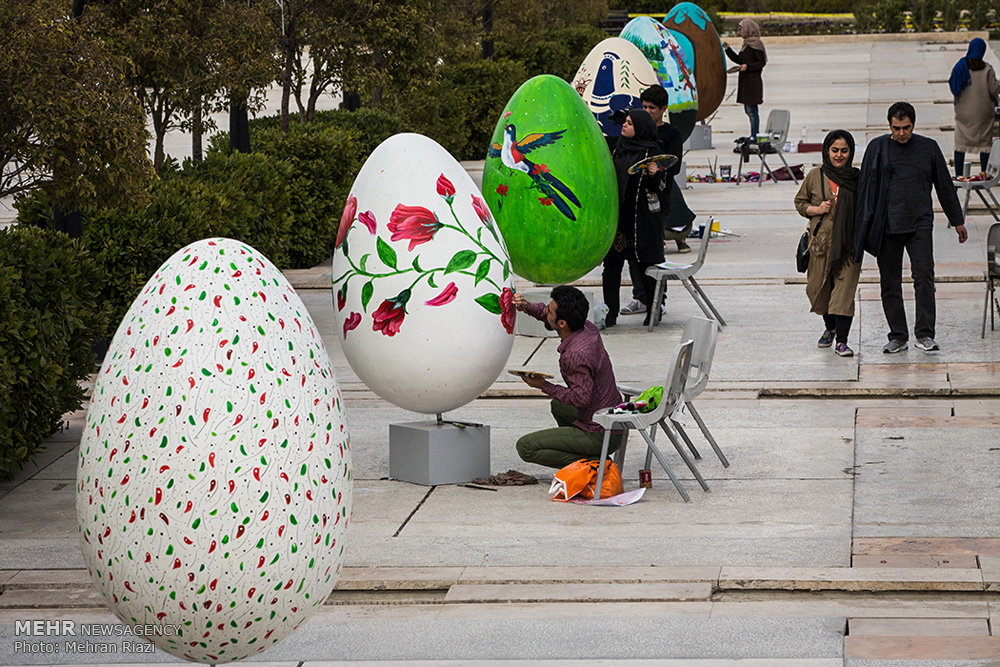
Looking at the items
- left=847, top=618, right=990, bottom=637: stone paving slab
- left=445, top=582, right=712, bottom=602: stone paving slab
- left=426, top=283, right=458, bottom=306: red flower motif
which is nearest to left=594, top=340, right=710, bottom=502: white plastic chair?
left=426, top=283, right=458, bottom=306: red flower motif

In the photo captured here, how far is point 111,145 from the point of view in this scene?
868 centimetres

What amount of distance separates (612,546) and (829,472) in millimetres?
1928

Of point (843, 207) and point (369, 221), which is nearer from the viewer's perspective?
point (369, 221)

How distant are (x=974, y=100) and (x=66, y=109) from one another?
13.9 meters

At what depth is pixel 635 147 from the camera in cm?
1280

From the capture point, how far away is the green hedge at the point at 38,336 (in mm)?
8344

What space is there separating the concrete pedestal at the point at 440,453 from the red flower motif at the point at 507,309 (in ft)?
2.28

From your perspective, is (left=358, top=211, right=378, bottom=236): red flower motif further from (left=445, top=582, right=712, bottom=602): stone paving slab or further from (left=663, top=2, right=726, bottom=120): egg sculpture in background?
(left=663, top=2, right=726, bottom=120): egg sculpture in background

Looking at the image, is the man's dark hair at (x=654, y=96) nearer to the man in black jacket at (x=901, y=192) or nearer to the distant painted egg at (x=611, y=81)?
the distant painted egg at (x=611, y=81)

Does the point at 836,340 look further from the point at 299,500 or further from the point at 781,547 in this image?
the point at 299,500

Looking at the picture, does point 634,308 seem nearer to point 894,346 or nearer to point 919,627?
point 894,346

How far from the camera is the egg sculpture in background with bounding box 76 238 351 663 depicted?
4.51 meters

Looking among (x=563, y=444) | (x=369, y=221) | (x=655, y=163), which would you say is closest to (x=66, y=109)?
(x=369, y=221)

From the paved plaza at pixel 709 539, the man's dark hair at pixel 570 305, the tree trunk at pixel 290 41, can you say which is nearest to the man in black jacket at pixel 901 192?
the paved plaza at pixel 709 539
